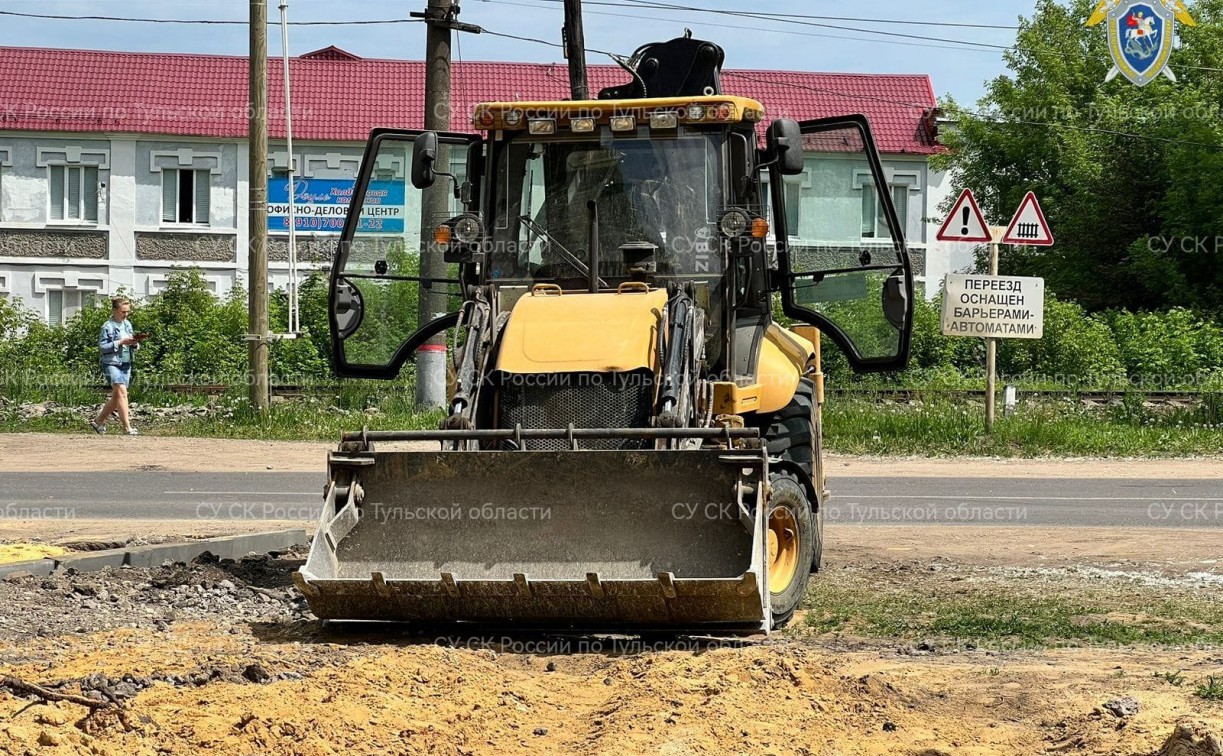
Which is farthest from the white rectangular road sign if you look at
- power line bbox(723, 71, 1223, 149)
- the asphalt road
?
power line bbox(723, 71, 1223, 149)

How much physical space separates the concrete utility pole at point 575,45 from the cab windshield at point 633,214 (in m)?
9.23

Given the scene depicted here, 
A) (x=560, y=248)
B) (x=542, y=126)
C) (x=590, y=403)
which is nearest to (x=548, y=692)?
(x=590, y=403)

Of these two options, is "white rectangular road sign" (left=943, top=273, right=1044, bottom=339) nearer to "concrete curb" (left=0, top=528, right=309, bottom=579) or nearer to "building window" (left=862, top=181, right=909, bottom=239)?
"building window" (left=862, top=181, right=909, bottom=239)

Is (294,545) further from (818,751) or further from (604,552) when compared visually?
(818,751)

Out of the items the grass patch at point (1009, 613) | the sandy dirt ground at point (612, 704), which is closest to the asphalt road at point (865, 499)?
the grass patch at point (1009, 613)

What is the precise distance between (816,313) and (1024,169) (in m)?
37.2

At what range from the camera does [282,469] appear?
17.9 metres

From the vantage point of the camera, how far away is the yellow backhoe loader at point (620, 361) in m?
7.36

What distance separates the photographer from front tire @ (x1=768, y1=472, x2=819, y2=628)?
801 cm

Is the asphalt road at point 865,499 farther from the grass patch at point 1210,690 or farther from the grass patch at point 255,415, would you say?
the grass patch at point 1210,690

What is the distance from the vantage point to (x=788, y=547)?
8242mm

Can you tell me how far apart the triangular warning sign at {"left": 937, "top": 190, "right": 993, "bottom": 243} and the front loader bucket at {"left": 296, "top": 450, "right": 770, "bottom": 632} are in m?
11.8

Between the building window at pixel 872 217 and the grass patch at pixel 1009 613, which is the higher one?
the building window at pixel 872 217

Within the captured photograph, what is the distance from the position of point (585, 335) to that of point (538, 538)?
1.12 meters
